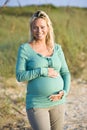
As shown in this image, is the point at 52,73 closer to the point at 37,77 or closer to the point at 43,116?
the point at 37,77

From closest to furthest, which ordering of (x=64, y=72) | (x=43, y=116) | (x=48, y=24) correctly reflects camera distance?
(x=43, y=116) → (x=48, y=24) → (x=64, y=72)

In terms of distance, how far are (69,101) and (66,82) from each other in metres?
4.71

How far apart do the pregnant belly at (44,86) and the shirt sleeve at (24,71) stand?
0.07 m

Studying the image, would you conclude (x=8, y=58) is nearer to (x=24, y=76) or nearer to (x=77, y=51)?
(x=77, y=51)

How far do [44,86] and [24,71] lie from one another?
223mm

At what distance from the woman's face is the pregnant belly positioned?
0.39 m

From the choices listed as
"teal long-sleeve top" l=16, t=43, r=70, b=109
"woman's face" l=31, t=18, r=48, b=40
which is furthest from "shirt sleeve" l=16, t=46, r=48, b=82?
"woman's face" l=31, t=18, r=48, b=40

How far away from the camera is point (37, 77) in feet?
13.8

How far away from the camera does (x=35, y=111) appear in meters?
4.13

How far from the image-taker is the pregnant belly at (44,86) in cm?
417

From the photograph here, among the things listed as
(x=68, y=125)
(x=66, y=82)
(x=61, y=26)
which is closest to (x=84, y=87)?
(x=61, y=26)

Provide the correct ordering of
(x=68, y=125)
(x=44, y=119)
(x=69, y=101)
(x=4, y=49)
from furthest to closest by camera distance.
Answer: (x=4, y=49) < (x=69, y=101) < (x=68, y=125) < (x=44, y=119)

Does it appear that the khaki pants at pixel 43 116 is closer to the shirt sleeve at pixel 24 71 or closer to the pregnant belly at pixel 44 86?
the pregnant belly at pixel 44 86

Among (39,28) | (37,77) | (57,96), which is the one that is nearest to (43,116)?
(57,96)
